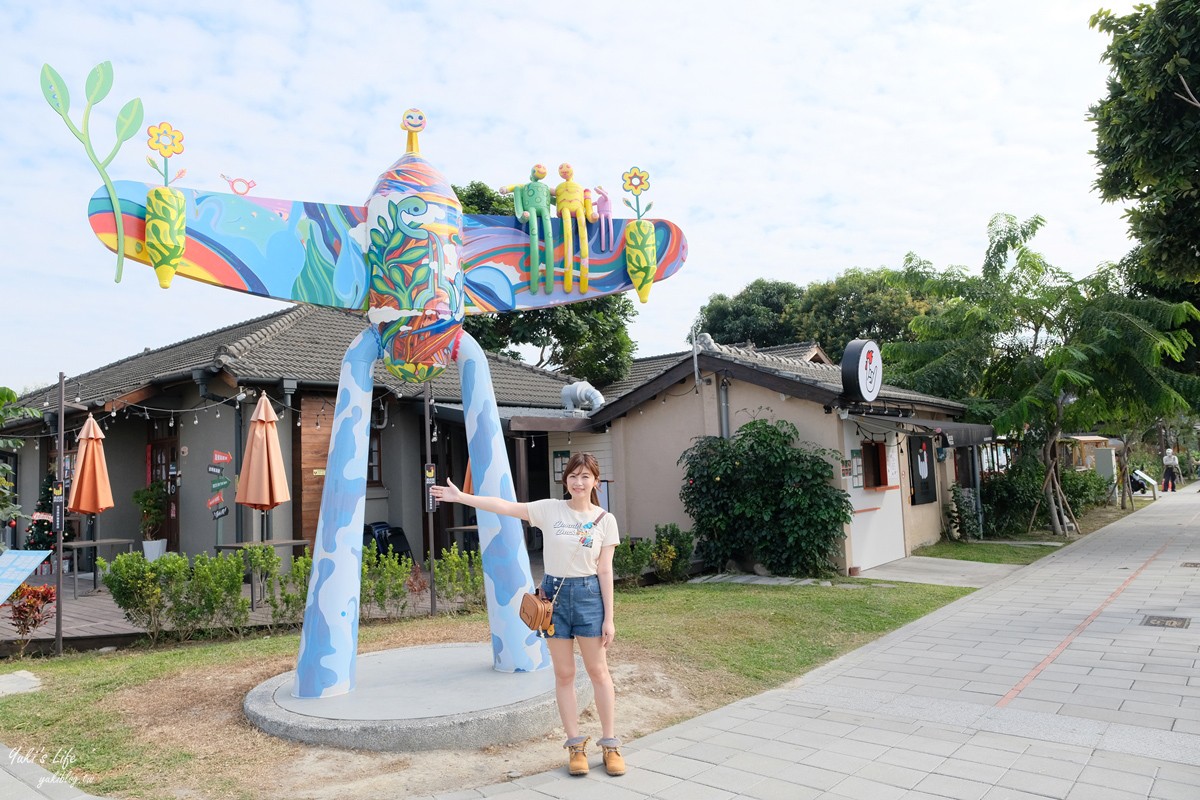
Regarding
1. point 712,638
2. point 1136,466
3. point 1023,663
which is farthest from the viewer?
point 1136,466

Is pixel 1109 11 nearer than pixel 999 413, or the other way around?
pixel 1109 11

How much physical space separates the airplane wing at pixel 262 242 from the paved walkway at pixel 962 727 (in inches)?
135

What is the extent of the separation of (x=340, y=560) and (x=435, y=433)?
676 cm

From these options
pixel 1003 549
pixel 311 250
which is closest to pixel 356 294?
pixel 311 250

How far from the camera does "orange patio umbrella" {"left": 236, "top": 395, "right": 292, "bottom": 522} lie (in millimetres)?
9060

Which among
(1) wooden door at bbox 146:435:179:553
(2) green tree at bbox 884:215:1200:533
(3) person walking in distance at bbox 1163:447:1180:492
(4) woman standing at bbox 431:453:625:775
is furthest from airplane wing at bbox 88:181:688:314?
(3) person walking in distance at bbox 1163:447:1180:492

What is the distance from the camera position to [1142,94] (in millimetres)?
7867

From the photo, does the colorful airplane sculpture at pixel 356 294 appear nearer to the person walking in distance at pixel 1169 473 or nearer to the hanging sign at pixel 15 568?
the hanging sign at pixel 15 568

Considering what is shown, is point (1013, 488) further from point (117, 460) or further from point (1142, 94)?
point (117, 460)

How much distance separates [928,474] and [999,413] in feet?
6.98

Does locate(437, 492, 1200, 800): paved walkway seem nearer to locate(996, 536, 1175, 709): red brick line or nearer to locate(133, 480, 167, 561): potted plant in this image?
locate(996, 536, 1175, 709): red brick line

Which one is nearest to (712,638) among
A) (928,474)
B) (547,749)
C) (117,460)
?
(547,749)

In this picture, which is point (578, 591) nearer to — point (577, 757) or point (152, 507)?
point (577, 757)

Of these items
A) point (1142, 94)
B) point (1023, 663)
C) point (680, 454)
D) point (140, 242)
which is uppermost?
point (1142, 94)
